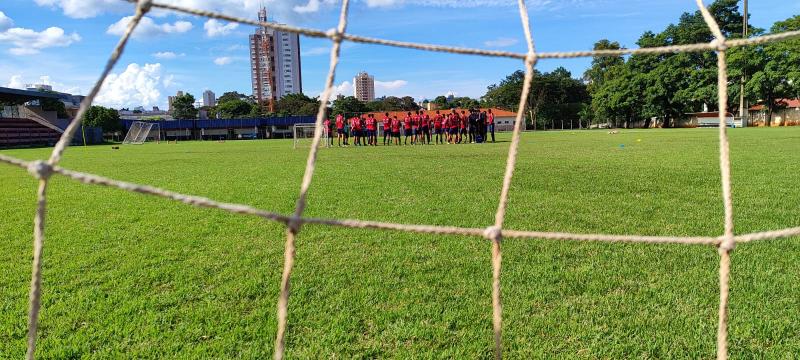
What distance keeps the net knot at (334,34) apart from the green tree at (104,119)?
49.5m

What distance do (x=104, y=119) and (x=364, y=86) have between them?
2901 inches

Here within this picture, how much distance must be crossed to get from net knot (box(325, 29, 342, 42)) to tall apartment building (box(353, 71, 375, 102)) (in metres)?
107

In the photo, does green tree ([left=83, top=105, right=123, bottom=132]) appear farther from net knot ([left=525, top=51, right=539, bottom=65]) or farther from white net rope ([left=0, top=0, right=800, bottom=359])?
net knot ([left=525, top=51, right=539, bottom=65])

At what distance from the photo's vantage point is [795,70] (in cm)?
3331

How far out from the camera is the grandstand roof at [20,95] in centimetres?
3067

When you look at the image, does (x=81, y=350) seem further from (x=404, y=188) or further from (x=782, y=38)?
(x=404, y=188)

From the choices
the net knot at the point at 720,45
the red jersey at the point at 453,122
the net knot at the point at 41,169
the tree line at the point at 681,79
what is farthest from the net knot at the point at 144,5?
the tree line at the point at 681,79

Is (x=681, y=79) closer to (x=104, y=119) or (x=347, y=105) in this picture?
(x=347, y=105)

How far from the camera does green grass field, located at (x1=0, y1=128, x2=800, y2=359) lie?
7.47 feet

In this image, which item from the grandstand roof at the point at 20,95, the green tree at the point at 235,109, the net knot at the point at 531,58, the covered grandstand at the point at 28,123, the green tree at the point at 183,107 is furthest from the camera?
the green tree at the point at 235,109

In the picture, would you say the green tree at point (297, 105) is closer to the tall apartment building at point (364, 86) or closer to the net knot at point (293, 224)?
the tall apartment building at point (364, 86)

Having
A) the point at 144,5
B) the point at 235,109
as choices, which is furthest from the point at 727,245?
the point at 235,109

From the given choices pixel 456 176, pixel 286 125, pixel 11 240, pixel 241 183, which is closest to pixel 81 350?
pixel 11 240

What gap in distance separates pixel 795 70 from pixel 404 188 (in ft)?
124
